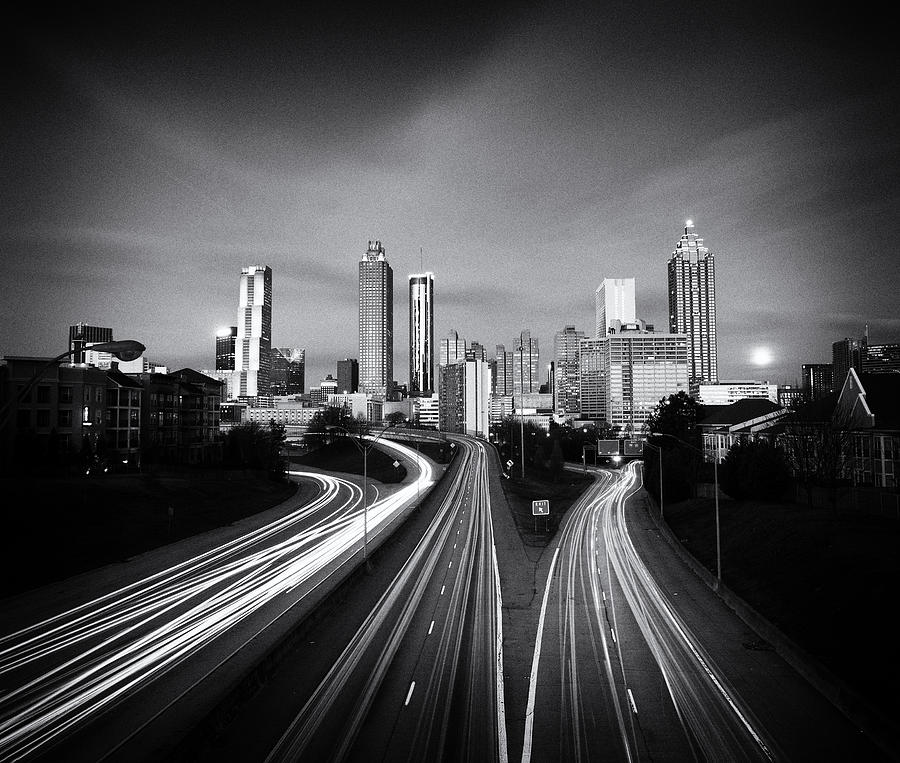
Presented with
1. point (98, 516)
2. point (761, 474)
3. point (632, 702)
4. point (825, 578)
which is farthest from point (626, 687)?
point (98, 516)

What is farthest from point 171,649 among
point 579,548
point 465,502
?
point 465,502

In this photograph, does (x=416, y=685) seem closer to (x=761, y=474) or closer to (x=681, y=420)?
(x=761, y=474)

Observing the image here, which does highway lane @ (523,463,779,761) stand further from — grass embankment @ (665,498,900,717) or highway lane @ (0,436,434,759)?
highway lane @ (0,436,434,759)

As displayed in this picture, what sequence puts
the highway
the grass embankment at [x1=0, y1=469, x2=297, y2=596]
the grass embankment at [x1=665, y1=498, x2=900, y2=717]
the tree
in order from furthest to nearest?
the tree, the grass embankment at [x1=0, y1=469, x2=297, y2=596], the grass embankment at [x1=665, y1=498, x2=900, y2=717], the highway

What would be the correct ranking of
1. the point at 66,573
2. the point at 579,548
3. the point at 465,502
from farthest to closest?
the point at 465,502, the point at 579,548, the point at 66,573

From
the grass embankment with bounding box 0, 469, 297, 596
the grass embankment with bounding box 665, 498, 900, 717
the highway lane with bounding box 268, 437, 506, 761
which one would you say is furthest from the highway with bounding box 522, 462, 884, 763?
the grass embankment with bounding box 0, 469, 297, 596

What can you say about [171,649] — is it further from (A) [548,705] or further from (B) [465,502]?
(B) [465,502]
